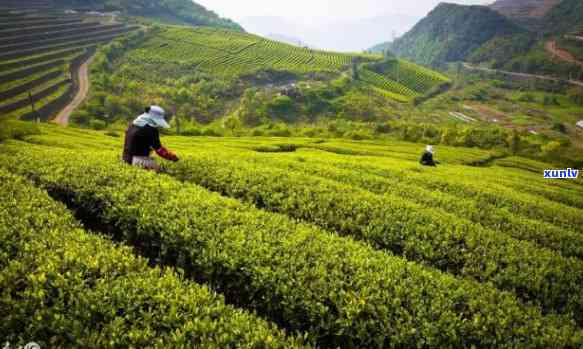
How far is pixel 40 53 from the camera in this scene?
8281 centimetres

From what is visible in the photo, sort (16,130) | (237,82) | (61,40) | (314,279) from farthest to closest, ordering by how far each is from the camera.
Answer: (237,82), (61,40), (16,130), (314,279)

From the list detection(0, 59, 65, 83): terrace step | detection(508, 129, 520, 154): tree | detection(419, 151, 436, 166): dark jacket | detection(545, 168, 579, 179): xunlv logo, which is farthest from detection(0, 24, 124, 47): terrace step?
detection(508, 129, 520, 154): tree

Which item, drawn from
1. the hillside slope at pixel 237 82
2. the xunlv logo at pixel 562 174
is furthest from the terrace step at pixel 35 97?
the xunlv logo at pixel 562 174

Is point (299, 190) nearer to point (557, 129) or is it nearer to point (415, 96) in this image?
point (557, 129)

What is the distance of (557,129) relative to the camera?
102 m

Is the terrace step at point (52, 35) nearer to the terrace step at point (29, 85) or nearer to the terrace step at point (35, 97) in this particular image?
the terrace step at point (29, 85)

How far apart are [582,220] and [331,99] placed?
101 metres

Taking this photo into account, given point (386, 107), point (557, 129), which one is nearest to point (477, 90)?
point (557, 129)

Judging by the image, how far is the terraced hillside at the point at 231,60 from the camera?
111 m

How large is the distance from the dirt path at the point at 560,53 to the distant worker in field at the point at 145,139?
699 ft

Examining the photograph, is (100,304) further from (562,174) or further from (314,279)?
(562,174)

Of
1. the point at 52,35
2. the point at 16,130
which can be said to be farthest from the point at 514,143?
the point at 52,35

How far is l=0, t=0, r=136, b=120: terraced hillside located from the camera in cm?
6197

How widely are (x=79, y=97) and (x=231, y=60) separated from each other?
59.7 m
